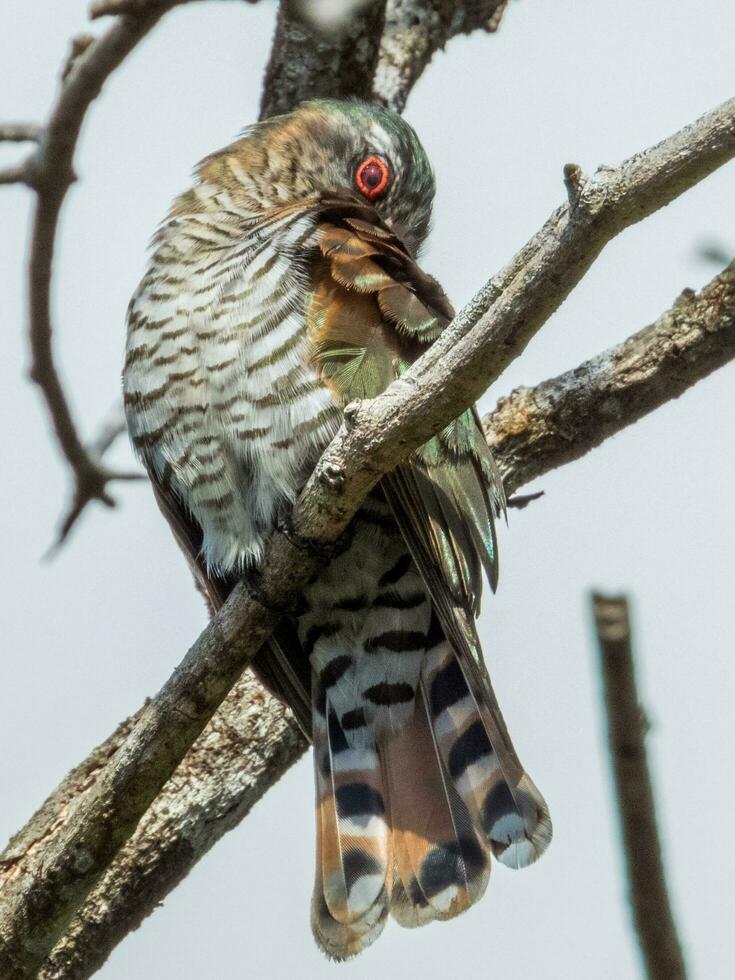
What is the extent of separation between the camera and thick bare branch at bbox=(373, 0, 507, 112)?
16.0 ft

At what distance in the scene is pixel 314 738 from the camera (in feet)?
11.9

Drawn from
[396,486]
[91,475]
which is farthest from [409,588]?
[91,475]

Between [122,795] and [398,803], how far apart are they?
2.91 ft

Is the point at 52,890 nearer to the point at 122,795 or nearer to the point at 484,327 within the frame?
the point at 122,795

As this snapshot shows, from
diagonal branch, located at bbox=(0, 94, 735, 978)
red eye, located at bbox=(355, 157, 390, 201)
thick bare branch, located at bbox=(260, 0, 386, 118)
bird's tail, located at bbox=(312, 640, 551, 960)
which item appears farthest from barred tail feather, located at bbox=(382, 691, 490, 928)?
thick bare branch, located at bbox=(260, 0, 386, 118)

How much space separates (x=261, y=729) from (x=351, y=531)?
77 cm

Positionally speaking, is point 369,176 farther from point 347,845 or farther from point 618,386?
point 347,845

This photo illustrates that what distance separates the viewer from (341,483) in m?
2.72

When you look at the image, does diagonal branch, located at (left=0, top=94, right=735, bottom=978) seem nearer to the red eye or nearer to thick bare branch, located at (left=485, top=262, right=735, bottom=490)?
thick bare branch, located at (left=485, top=262, right=735, bottom=490)

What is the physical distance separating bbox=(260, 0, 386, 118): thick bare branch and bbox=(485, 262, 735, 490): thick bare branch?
5.07 feet

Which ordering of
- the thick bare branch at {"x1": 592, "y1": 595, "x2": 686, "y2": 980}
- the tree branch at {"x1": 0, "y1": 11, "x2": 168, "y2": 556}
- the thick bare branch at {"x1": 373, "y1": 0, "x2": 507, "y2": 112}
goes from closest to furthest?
the thick bare branch at {"x1": 592, "y1": 595, "x2": 686, "y2": 980} → the tree branch at {"x1": 0, "y1": 11, "x2": 168, "y2": 556} → the thick bare branch at {"x1": 373, "y1": 0, "x2": 507, "y2": 112}

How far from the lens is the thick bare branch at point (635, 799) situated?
1.23 meters

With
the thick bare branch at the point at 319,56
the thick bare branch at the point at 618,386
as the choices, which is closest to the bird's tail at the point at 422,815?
the thick bare branch at the point at 618,386

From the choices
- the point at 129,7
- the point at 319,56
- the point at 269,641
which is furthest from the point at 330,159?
the point at 269,641
